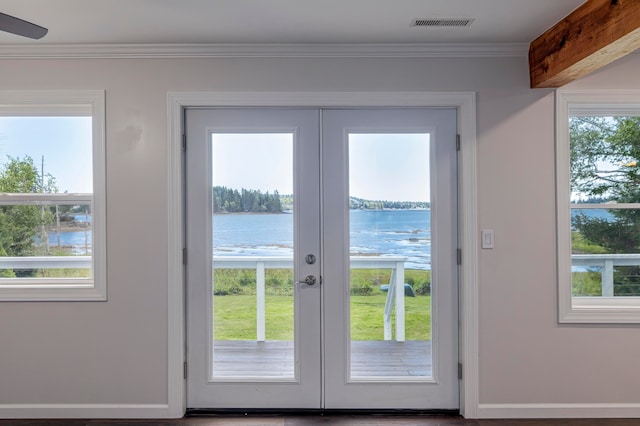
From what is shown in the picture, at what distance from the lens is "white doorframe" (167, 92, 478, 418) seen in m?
3.07

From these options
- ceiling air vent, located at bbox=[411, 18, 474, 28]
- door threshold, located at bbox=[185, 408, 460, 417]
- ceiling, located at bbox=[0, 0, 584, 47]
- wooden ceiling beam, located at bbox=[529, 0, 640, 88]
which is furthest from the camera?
door threshold, located at bbox=[185, 408, 460, 417]

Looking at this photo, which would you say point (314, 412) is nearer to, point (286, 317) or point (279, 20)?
point (286, 317)

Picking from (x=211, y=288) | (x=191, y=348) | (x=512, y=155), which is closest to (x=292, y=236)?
(x=211, y=288)

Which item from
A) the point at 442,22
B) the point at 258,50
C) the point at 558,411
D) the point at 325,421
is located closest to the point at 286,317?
the point at 325,421

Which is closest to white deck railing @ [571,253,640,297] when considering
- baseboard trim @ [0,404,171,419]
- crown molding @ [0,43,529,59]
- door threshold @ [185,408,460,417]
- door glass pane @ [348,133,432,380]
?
door glass pane @ [348,133,432,380]

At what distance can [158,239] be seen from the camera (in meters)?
3.08

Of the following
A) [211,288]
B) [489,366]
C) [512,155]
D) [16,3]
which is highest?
[16,3]

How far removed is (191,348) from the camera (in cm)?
313

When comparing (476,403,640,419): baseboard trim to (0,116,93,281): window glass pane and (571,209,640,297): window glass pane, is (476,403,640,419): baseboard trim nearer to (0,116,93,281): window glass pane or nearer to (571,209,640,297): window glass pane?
(571,209,640,297): window glass pane

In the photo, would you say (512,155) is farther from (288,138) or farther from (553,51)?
(288,138)

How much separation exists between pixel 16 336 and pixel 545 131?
12.1ft

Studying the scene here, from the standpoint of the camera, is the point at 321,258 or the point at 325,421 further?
→ the point at 321,258

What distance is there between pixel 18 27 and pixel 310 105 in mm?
1622

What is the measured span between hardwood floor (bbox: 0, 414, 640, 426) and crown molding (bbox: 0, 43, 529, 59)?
2346mm
